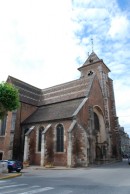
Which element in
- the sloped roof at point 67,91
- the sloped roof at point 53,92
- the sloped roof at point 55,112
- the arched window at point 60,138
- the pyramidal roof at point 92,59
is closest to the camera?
the arched window at point 60,138

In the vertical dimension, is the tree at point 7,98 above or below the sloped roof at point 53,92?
below

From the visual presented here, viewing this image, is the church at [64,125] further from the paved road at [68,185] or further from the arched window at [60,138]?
the paved road at [68,185]

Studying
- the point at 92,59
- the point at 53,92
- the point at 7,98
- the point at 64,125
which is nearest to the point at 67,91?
the point at 53,92

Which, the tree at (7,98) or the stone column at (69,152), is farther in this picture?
the stone column at (69,152)

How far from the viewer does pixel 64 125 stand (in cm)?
2469

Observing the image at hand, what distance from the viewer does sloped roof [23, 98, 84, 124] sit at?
25759mm

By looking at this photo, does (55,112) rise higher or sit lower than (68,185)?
higher

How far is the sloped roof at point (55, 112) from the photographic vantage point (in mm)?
25759

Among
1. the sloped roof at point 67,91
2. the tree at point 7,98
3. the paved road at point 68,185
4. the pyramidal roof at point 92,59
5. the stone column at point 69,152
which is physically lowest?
the paved road at point 68,185

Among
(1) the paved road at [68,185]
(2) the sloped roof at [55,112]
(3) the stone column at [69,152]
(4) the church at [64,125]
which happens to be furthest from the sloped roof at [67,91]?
(1) the paved road at [68,185]

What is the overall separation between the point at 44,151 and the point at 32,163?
3601 millimetres

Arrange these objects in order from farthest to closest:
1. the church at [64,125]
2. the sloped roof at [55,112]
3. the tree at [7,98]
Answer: the sloped roof at [55,112] < the church at [64,125] < the tree at [7,98]

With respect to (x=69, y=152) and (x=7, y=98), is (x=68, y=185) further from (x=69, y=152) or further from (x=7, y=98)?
(x=69, y=152)

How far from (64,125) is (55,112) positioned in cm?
384
